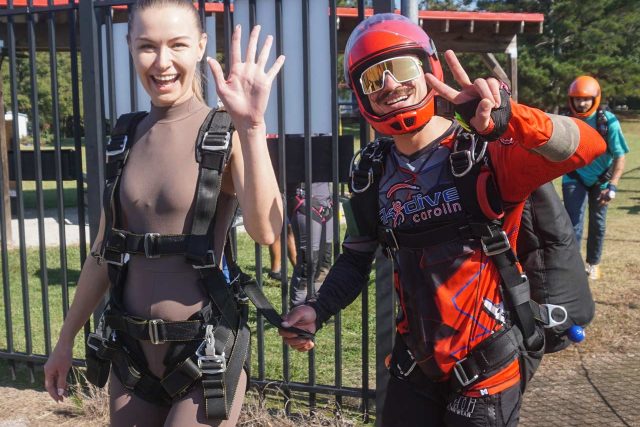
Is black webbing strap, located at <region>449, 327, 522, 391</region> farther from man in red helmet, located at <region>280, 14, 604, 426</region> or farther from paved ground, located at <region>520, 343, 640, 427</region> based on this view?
paved ground, located at <region>520, 343, 640, 427</region>

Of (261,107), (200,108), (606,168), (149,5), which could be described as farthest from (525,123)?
(606,168)

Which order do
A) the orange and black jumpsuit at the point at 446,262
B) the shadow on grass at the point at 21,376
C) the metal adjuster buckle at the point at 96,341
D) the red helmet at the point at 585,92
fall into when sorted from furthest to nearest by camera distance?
→ the red helmet at the point at 585,92
the shadow on grass at the point at 21,376
the metal adjuster buckle at the point at 96,341
the orange and black jumpsuit at the point at 446,262

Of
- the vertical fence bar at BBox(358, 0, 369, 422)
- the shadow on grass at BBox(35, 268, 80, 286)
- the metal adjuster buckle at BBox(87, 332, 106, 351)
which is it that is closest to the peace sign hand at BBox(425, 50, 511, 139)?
the metal adjuster buckle at BBox(87, 332, 106, 351)

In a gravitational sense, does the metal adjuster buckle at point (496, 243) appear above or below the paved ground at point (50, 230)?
above

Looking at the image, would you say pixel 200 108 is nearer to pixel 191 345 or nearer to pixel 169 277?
pixel 169 277

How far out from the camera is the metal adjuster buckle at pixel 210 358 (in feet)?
7.27

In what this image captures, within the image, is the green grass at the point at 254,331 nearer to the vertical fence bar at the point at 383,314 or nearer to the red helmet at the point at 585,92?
the vertical fence bar at the point at 383,314

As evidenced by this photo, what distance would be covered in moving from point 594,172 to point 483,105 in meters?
5.71

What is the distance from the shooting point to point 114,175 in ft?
7.75

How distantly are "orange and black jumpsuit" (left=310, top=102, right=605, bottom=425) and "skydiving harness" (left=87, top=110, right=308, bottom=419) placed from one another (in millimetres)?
536

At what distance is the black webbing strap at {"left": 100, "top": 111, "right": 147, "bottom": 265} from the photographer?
234 cm

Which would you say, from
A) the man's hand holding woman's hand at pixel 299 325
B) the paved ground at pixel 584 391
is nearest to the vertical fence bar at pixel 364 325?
the paved ground at pixel 584 391

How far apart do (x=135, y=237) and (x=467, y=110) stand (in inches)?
41.7

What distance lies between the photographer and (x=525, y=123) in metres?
1.94
